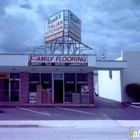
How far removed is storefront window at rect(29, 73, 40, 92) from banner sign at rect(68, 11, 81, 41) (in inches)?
249

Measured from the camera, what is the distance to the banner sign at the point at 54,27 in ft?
85.2

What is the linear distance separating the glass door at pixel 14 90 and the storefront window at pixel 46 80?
93.0 inches

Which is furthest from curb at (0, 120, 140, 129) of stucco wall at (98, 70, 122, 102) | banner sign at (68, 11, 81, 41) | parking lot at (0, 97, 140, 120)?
banner sign at (68, 11, 81, 41)

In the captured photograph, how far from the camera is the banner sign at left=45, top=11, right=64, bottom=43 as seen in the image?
2598 centimetres

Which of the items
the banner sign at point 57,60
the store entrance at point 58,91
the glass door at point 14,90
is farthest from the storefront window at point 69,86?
the glass door at point 14,90

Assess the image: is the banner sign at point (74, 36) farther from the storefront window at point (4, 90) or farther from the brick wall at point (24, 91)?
the storefront window at point (4, 90)

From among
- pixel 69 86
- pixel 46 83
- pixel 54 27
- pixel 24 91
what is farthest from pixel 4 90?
pixel 54 27

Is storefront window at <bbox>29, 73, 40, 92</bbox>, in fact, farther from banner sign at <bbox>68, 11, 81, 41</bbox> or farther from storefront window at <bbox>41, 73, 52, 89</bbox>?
banner sign at <bbox>68, 11, 81, 41</bbox>

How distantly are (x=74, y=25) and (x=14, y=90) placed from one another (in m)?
9.72

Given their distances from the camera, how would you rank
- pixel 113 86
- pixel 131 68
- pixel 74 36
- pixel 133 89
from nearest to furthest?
pixel 133 89, pixel 131 68, pixel 74 36, pixel 113 86

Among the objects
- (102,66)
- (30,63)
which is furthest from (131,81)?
(30,63)

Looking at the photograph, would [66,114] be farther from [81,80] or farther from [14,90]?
[14,90]

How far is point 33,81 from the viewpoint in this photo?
75.9 ft

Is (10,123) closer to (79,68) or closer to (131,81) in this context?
(79,68)
